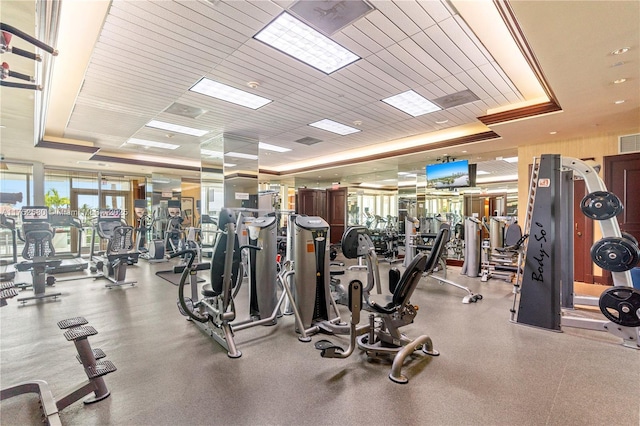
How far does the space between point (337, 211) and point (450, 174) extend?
18.9ft

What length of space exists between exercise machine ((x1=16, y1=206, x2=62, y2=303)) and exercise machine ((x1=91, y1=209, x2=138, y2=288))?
2.81 ft

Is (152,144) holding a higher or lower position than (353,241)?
higher

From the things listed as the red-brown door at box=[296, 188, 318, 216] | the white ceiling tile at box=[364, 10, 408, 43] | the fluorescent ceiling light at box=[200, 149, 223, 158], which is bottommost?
the red-brown door at box=[296, 188, 318, 216]

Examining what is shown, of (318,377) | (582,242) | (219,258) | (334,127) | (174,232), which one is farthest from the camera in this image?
(174,232)

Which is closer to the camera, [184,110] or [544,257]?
[544,257]

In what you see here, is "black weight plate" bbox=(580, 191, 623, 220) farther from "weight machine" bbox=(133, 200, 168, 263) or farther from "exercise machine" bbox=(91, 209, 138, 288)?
"weight machine" bbox=(133, 200, 168, 263)

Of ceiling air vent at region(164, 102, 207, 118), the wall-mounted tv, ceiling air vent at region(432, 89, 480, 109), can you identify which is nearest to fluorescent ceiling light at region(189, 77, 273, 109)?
ceiling air vent at region(164, 102, 207, 118)

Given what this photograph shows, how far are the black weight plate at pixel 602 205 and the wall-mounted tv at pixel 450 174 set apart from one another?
14.6 ft

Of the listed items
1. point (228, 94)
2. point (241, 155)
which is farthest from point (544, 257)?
point (241, 155)

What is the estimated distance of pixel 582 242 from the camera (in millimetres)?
6086

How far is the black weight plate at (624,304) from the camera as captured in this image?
3125 mm

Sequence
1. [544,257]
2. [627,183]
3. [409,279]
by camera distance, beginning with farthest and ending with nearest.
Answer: [627,183], [544,257], [409,279]

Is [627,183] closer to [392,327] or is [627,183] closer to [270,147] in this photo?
[392,327]

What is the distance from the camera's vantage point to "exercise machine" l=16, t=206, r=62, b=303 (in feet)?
16.0
